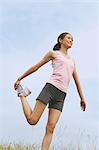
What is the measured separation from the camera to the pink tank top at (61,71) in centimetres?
414

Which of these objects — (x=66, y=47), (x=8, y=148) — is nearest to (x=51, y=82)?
(x=66, y=47)

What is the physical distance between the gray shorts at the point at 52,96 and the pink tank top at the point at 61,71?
0.15 feet

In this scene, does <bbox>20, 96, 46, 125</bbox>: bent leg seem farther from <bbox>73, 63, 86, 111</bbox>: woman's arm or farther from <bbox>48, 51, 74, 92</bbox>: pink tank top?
<bbox>73, 63, 86, 111</bbox>: woman's arm

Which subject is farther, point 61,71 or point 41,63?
point 41,63

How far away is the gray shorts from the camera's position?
4082mm

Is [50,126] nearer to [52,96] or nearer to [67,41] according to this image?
[52,96]

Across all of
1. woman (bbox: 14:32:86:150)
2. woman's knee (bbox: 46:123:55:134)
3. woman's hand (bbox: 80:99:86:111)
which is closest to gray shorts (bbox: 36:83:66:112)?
woman (bbox: 14:32:86:150)

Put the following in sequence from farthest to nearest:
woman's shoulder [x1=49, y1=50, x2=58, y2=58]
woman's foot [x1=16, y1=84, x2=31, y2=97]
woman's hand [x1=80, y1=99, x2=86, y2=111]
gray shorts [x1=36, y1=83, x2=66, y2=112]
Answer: woman's hand [x1=80, y1=99, x2=86, y2=111]
woman's foot [x1=16, y1=84, x2=31, y2=97]
woman's shoulder [x1=49, y1=50, x2=58, y2=58]
gray shorts [x1=36, y1=83, x2=66, y2=112]

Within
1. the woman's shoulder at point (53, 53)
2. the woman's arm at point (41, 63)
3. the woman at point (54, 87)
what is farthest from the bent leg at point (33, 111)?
the woman's shoulder at point (53, 53)

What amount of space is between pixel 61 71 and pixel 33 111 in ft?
1.74

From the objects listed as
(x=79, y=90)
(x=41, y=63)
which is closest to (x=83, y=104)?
(x=79, y=90)

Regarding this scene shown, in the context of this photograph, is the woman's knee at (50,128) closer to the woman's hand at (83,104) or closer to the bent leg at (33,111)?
the bent leg at (33,111)

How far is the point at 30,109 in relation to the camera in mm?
4305

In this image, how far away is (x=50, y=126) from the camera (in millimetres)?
4102
